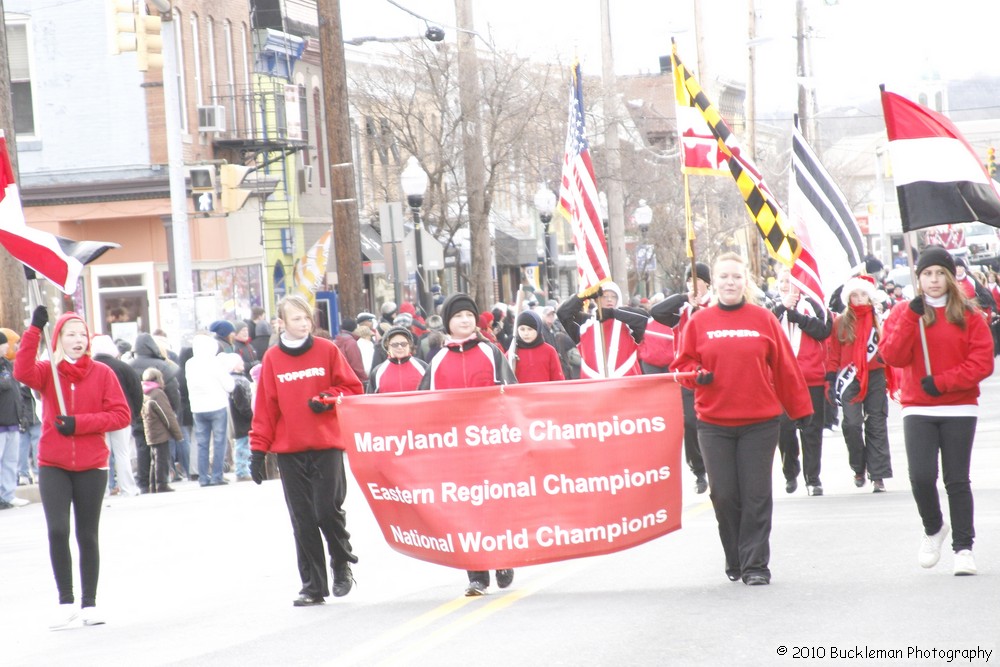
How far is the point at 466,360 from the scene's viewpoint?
991 centimetres

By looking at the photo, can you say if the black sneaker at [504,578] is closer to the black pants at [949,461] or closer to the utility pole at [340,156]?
the black pants at [949,461]

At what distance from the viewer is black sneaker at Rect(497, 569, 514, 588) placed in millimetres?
9758

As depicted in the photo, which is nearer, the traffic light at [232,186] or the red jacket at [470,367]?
the red jacket at [470,367]

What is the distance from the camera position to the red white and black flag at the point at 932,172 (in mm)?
9781

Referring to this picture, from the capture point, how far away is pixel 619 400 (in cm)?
943

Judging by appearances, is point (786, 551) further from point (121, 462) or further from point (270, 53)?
point (270, 53)

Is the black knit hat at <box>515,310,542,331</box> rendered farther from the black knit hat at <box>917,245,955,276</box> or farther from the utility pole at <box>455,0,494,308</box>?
the utility pole at <box>455,0,494,308</box>

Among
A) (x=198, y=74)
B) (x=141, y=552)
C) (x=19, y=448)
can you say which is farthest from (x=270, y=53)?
(x=141, y=552)

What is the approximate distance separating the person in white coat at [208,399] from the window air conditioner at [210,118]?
48.4 feet

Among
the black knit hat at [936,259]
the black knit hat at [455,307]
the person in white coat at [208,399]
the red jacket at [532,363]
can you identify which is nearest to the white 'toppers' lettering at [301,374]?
the black knit hat at [455,307]

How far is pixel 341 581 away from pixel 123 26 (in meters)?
12.9

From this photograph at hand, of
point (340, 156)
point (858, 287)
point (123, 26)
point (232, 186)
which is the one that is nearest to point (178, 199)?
point (340, 156)

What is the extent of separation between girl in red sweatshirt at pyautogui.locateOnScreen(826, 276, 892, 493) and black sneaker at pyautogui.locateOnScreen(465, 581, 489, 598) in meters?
5.46

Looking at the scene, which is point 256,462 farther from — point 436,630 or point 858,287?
point 858,287
